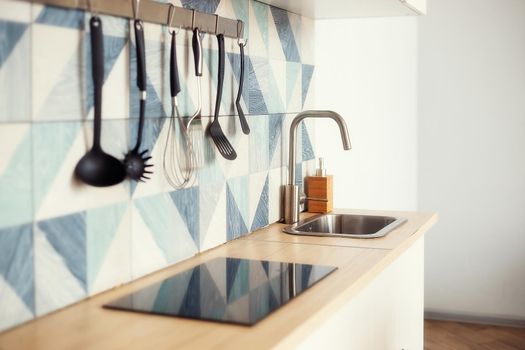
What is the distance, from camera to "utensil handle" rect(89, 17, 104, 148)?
150 centimetres

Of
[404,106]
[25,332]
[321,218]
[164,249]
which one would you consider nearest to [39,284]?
[25,332]

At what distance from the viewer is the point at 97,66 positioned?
150cm

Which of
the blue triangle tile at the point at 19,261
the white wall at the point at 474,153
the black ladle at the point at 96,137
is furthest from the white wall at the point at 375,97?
the blue triangle tile at the point at 19,261

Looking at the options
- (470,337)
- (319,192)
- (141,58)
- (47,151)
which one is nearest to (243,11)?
(141,58)

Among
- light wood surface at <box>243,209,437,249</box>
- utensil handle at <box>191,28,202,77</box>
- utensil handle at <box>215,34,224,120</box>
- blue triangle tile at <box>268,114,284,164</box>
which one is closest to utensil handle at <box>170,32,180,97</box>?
utensil handle at <box>191,28,202,77</box>

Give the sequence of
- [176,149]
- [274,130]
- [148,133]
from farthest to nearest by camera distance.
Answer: [274,130] < [176,149] < [148,133]

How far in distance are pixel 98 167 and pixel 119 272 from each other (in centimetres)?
26

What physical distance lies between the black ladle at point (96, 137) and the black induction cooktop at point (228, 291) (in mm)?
257

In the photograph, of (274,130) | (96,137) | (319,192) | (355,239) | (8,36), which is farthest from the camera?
(319,192)

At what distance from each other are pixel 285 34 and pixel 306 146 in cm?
49

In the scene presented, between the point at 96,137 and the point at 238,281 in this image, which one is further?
the point at 238,281

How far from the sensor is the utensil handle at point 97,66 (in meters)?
1.50

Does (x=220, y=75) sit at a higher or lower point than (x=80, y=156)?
higher

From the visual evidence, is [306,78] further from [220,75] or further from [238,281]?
[238,281]
